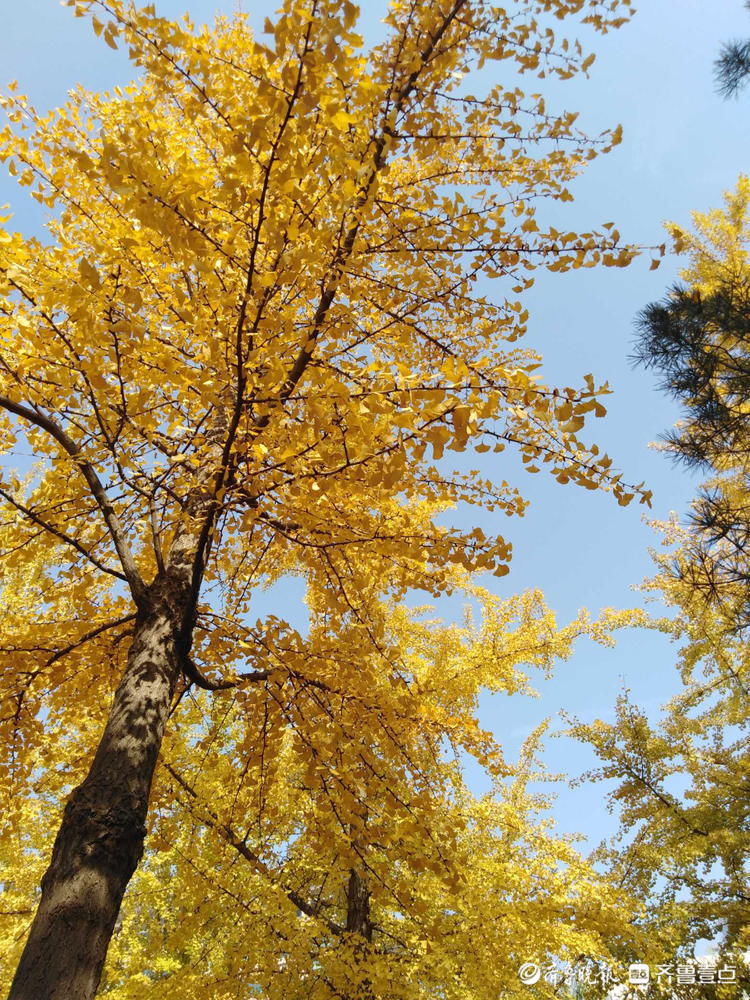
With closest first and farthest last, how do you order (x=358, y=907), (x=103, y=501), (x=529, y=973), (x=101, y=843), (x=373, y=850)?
(x=101, y=843) < (x=103, y=501) < (x=373, y=850) < (x=358, y=907) < (x=529, y=973)

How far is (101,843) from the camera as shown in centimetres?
166

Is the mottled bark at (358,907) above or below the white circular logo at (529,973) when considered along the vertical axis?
above

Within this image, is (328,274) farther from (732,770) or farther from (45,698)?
(732,770)

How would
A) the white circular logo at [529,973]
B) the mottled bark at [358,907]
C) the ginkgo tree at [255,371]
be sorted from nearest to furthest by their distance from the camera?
1. the ginkgo tree at [255,371]
2. the mottled bark at [358,907]
3. the white circular logo at [529,973]

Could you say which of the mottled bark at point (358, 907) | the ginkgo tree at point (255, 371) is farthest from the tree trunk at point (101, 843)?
the mottled bark at point (358, 907)

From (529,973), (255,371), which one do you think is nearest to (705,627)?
(529,973)

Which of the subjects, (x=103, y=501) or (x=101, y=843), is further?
(x=103, y=501)

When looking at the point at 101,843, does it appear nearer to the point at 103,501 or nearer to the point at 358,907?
the point at 103,501

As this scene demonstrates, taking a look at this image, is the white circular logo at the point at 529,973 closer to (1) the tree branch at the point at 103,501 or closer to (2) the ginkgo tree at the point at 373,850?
(2) the ginkgo tree at the point at 373,850

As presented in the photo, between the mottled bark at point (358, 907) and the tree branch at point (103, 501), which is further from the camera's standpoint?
the mottled bark at point (358, 907)

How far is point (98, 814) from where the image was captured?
1.71m

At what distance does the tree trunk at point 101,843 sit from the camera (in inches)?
57.1

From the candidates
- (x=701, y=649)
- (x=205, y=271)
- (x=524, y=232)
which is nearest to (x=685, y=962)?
(x=701, y=649)

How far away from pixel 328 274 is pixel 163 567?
1457 millimetres
